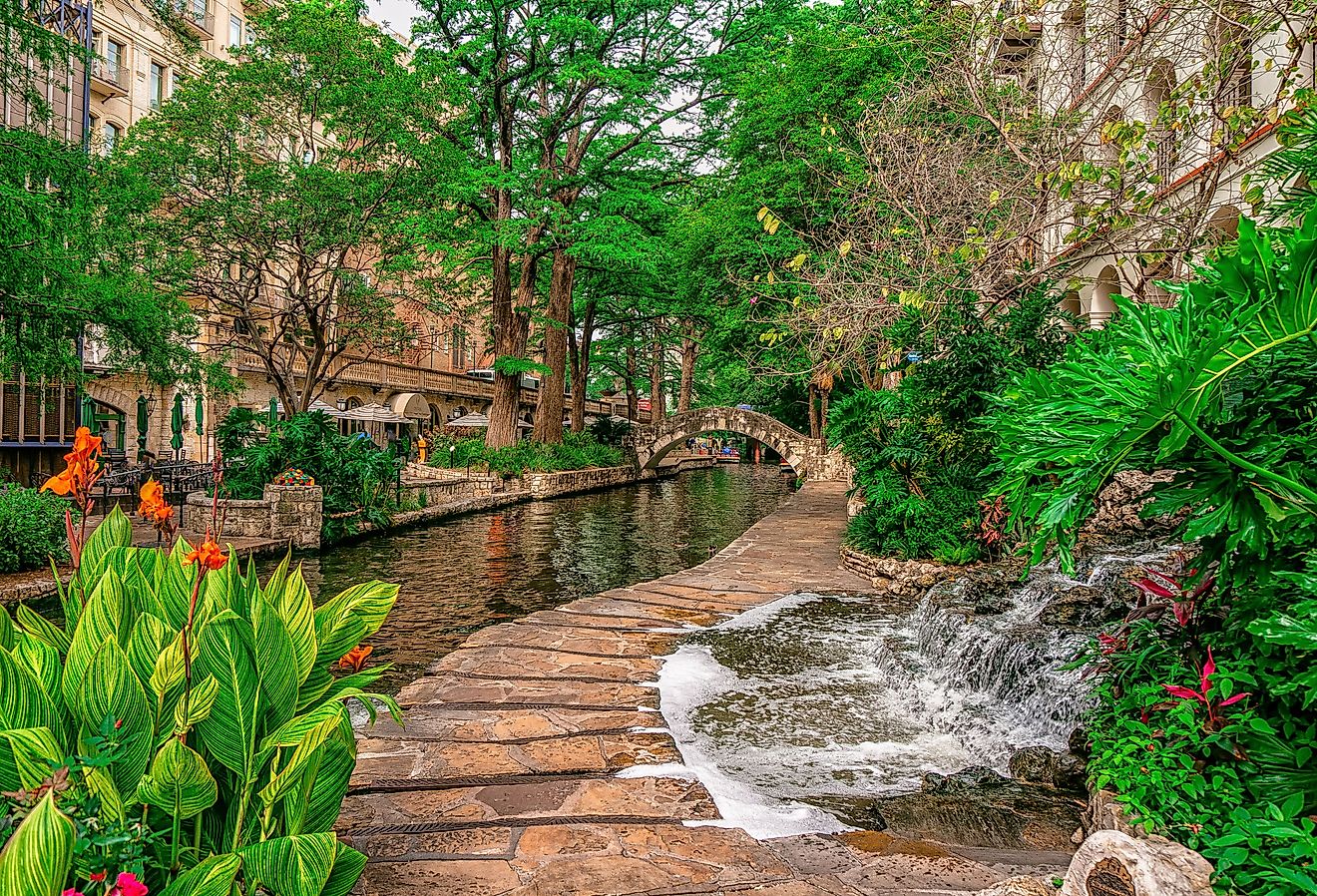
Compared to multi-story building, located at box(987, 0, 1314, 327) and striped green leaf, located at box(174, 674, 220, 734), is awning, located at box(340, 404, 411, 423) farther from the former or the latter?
striped green leaf, located at box(174, 674, 220, 734)

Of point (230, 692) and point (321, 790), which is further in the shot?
point (321, 790)

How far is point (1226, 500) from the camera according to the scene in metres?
2.46

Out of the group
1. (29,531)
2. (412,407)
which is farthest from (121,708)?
(412,407)

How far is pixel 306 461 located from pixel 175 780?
12.3m

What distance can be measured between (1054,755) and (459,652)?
412 centimetres

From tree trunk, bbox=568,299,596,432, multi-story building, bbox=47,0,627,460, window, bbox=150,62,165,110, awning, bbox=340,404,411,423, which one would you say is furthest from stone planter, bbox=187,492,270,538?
window, bbox=150,62,165,110

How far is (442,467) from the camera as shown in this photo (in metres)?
21.9

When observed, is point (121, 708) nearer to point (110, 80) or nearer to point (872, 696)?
point (872, 696)

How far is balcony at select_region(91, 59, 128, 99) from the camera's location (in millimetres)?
24125

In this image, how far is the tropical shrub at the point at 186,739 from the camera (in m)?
1.81

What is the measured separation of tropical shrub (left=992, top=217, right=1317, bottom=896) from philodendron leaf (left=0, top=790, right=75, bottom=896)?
2.61 m

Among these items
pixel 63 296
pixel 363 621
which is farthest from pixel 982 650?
pixel 63 296

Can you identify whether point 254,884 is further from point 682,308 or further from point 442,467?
point 682,308

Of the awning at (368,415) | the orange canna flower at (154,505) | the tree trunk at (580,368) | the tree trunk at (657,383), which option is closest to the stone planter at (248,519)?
the orange canna flower at (154,505)
